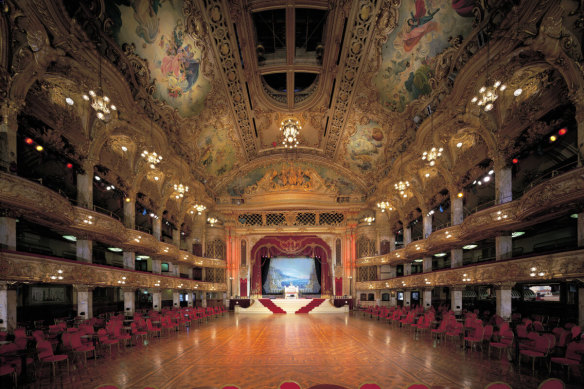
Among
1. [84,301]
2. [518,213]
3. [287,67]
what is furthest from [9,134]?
[518,213]

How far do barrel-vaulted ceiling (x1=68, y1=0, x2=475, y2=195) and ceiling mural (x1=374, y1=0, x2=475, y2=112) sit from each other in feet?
0.14

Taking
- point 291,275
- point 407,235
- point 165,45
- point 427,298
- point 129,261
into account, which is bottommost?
point 291,275

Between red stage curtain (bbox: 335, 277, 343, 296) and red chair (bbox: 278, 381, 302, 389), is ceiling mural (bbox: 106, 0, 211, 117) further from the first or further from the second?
red stage curtain (bbox: 335, 277, 343, 296)

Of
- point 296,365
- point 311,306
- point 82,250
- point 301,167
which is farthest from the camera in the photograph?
point 301,167

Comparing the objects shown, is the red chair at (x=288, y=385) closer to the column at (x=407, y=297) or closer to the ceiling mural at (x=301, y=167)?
the column at (x=407, y=297)

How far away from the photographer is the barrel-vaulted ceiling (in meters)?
12.4

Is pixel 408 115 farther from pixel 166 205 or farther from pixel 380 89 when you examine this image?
pixel 166 205

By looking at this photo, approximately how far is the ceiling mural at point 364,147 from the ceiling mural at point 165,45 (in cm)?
977

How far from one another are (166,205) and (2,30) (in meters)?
14.2

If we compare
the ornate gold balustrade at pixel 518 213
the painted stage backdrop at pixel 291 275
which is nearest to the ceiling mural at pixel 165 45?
the ornate gold balustrade at pixel 518 213

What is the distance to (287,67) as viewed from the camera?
17.0 meters

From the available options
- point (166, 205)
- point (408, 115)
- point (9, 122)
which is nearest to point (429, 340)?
point (408, 115)

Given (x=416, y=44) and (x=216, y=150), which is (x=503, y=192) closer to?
(x=416, y=44)

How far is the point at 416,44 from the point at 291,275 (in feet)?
70.0
